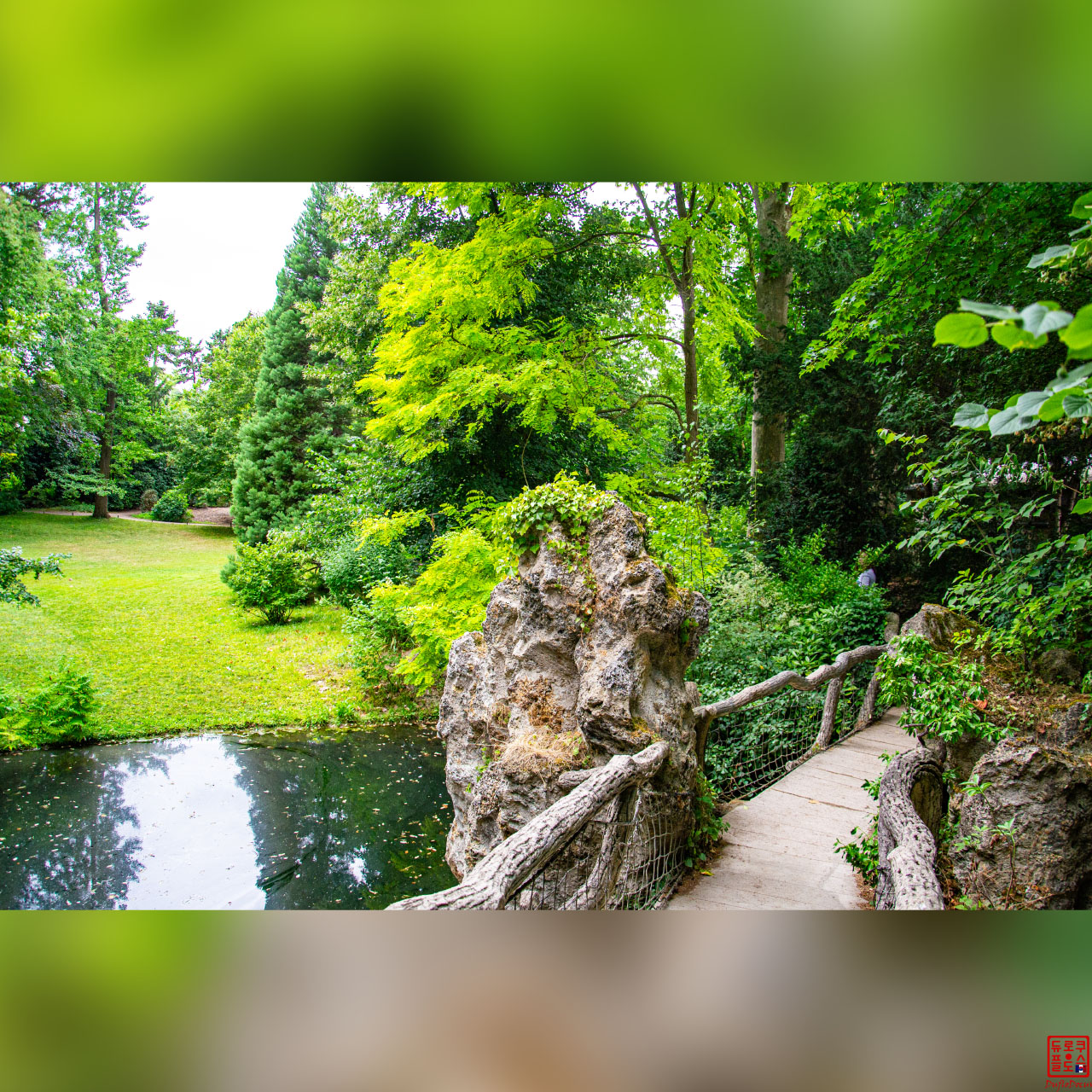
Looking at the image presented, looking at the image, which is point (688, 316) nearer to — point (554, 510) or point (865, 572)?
point (865, 572)

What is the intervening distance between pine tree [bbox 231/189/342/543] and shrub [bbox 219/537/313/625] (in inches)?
8.0

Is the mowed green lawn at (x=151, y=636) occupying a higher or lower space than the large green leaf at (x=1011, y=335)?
lower

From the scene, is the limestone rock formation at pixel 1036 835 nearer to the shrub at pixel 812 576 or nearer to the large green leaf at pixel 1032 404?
the large green leaf at pixel 1032 404

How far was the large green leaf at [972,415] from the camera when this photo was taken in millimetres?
918

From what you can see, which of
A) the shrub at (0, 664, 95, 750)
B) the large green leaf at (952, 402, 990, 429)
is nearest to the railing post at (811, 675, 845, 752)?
the large green leaf at (952, 402, 990, 429)

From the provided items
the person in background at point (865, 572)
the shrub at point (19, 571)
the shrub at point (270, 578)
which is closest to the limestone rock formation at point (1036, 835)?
the person in background at point (865, 572)

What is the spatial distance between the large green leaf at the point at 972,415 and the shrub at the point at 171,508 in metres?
4.44

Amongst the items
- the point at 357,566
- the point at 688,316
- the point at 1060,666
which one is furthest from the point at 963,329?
the point at 357,566

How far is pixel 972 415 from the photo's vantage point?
97 centimetres

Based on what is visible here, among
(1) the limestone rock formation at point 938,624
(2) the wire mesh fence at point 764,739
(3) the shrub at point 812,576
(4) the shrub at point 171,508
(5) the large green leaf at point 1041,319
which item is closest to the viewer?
(5) the large green leaf at point 1041,319
